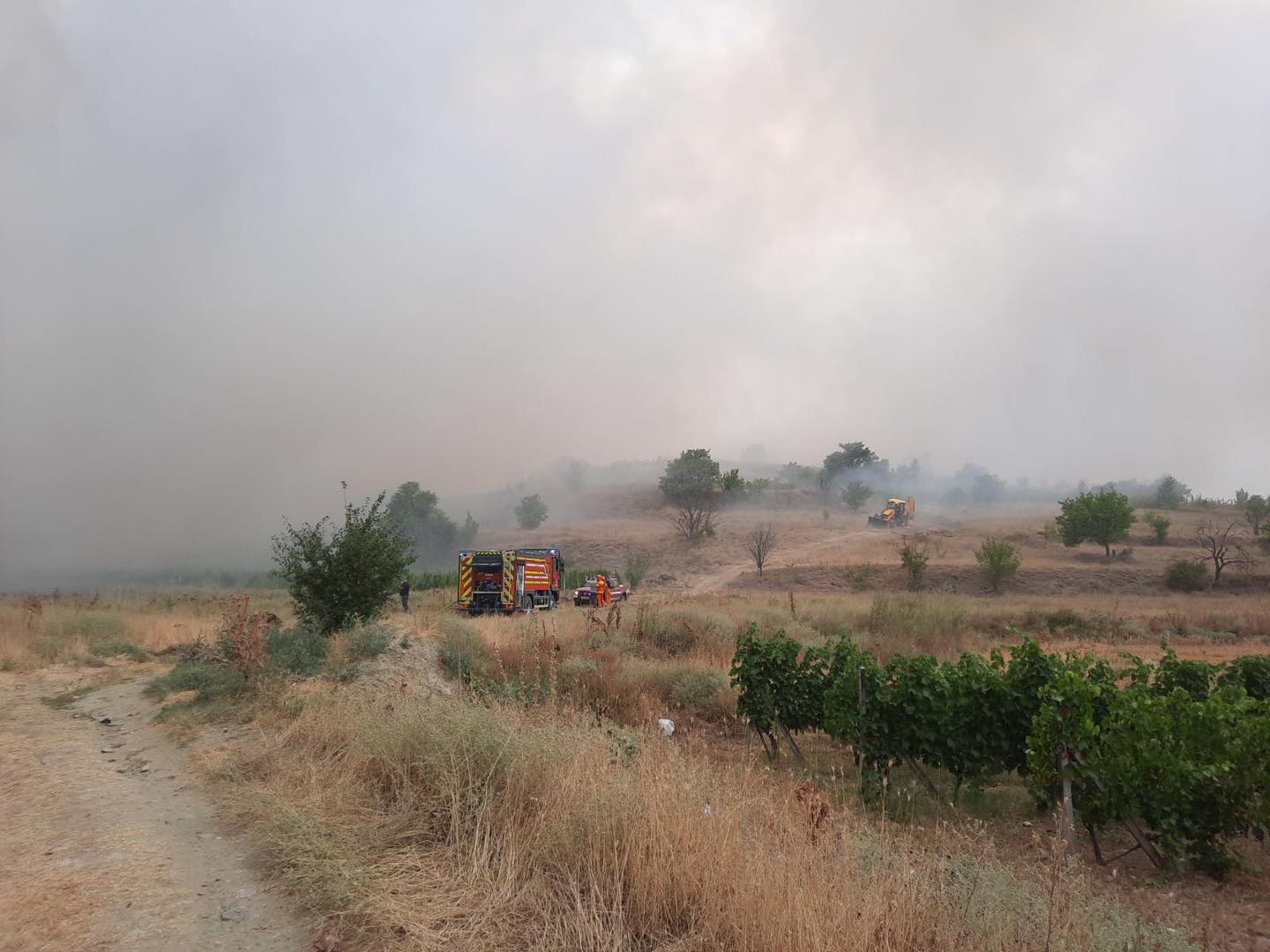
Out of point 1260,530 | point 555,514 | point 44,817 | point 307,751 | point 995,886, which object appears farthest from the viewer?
point 555,514

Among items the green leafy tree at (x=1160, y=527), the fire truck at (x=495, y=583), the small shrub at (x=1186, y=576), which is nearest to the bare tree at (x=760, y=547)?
the fire truck at (x=495, y=583)

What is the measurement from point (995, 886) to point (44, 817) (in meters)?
7.79

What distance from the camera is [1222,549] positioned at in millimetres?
43719

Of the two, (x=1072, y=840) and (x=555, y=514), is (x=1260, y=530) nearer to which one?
(x=1072, y=840)

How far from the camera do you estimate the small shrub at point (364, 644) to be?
42.7ft

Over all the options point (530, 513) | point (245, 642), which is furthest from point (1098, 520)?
point (530, 513)

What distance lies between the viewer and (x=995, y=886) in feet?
14.5

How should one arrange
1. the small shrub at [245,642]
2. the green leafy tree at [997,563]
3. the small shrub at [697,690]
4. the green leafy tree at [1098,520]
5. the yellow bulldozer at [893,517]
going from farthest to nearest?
1. the yellow bulldozer at [893,517]
2. the green leafy tree at [1098,520]
3. the green leafy tree at [997,563]
4. the small shrub at [697,690]
5. the small shrub at [245,642]

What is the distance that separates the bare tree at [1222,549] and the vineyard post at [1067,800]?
47.5 m

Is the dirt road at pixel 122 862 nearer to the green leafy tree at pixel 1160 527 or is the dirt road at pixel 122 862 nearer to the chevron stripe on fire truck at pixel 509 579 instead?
the chevron stripe on fire truck at pixel 509 579

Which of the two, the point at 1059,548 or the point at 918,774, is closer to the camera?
the point at 918,774

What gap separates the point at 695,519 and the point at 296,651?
70979mm

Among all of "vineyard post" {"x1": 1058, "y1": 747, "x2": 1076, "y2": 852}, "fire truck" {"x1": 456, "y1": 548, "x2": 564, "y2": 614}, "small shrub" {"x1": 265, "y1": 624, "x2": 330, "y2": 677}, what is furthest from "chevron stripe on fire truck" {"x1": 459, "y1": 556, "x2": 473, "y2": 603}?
"vineyard post" {"x1": 1058, "y1": 747, "x2": 1076, "y2": 852}

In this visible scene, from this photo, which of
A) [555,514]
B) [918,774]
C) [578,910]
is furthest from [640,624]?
[555,514]
